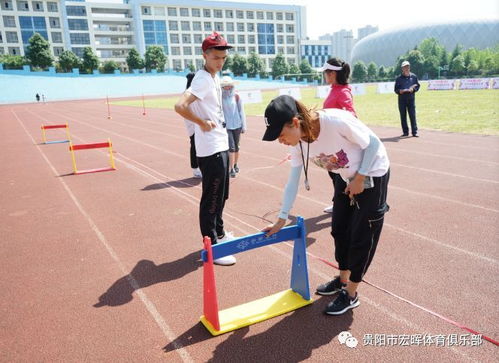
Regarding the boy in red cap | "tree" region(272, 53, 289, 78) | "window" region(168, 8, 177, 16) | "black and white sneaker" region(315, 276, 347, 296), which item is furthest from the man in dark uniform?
"window" region(168, 8, 177, 16)

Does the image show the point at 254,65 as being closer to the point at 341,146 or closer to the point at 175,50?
the point at 175,50

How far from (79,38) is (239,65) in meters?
35.5

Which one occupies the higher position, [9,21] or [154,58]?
[9,21]

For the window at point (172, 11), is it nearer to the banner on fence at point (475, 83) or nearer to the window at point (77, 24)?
the window at point (77, 24)

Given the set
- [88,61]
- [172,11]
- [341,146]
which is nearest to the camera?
[341,146]

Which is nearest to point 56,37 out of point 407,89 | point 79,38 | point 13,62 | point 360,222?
point 79,38

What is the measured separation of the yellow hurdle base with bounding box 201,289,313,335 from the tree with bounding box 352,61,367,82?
88584 mm

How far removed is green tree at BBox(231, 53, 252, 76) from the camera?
7844cm

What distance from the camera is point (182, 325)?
3.10 meters

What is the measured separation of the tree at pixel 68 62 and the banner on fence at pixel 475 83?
58.3 metres

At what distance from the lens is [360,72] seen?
85.2m

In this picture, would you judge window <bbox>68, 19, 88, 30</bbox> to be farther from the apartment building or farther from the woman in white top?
the woman in white top

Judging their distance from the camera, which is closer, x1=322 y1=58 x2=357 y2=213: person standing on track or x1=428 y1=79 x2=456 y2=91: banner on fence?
x1=322 y1=58 x2=357 y2=213: person standing on track

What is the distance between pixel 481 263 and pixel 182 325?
302cm
